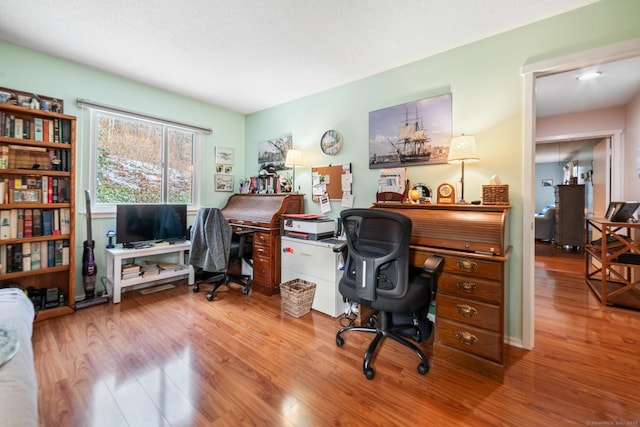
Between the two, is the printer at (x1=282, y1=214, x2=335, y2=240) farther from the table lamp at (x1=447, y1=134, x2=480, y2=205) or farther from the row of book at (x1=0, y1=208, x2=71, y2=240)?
the row of book at (x1=0, y1=208, x2=71, y2=240)

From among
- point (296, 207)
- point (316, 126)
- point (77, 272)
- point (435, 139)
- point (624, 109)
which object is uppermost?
point (624, 109)

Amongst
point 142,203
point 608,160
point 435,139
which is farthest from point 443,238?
point 608,160

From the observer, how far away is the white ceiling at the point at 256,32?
1.88m

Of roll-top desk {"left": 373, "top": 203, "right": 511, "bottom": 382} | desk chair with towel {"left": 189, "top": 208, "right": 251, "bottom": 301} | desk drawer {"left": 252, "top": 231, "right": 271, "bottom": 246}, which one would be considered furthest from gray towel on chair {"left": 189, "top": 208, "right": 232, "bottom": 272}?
roll-top desk {"left": 373, "top": 203, "right": 511, "bottom": 382}

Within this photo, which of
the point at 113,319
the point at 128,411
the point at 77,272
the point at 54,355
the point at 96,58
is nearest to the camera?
the point at 128,411

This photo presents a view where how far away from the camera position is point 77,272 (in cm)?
283

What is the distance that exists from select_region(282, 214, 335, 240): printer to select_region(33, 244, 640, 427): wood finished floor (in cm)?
80

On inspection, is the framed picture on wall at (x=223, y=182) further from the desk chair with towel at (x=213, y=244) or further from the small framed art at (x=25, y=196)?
the small framed art at (x=25, y=196)

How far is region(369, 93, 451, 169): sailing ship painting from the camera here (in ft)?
7.85

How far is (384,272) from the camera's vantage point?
1.77m

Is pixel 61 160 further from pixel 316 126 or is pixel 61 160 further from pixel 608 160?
pixel 608 160

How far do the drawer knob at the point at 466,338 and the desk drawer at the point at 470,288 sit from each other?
0.24 m

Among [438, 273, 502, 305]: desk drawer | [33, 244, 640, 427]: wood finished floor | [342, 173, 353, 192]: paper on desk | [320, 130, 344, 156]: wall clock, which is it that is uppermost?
Result: [320, 130, 344, 156]: wall clock

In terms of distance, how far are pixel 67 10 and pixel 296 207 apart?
100 inches
